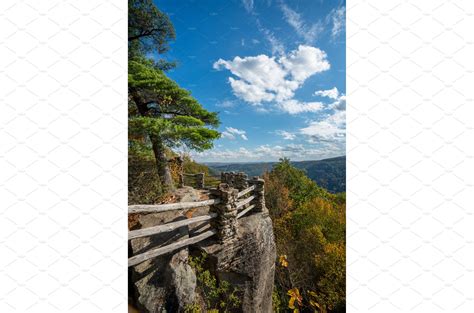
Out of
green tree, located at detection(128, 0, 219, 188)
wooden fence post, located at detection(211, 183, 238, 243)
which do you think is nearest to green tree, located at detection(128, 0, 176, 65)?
green tree, located at detection(128, 0, 219, 188)

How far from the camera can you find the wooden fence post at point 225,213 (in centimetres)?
338

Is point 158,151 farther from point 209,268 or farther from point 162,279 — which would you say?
point 162,279

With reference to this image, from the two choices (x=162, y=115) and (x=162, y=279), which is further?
(x=162, y=115)

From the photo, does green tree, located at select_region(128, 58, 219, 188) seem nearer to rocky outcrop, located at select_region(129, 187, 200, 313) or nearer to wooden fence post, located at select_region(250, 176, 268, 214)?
wooden fence post, located at select_region(250, 176, 268, 214)

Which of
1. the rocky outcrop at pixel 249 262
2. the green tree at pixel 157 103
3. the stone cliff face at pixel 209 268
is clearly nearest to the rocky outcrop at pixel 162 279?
the stone cliff face at pixel 209 268

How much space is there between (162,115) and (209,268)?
12.3ft

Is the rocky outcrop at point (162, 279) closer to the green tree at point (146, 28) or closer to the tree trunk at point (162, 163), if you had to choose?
the tree trunk at point (162, 163)

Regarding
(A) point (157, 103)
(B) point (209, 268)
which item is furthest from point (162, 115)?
(B) point (209, 268)

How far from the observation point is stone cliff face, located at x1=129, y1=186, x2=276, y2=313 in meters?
2.50

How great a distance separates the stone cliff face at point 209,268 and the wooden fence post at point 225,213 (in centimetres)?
15

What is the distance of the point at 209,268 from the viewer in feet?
10.7

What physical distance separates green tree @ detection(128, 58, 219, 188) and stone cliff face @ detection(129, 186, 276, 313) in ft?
5.53

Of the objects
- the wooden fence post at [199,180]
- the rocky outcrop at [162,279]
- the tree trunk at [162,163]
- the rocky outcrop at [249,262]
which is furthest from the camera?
the wooden fence post at [199,180]
